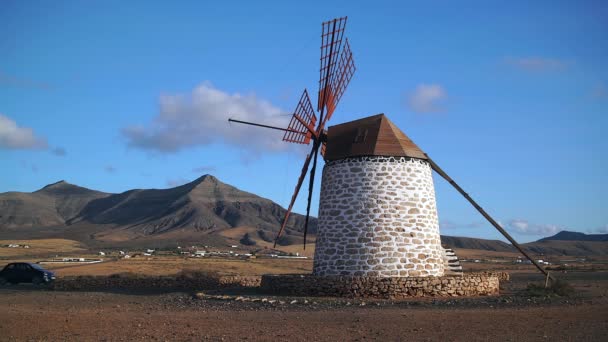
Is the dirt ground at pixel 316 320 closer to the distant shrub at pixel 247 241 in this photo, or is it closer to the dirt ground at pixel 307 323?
the dirt ground at pixel 307 323

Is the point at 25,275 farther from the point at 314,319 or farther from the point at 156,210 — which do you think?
the point at 156,210

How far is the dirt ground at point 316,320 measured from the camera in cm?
1057

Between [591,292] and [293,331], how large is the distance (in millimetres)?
11831

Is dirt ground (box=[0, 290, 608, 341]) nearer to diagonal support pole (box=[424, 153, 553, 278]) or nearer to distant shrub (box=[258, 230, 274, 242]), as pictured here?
diagonal support pole (box=[424, 153, 553, 278])

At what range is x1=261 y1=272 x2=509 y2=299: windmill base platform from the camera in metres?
16.8

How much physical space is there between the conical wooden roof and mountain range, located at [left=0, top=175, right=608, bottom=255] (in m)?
69.5

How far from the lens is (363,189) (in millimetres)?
18719

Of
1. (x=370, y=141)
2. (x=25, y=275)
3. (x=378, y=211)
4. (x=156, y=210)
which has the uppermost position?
(x=156, y=210)

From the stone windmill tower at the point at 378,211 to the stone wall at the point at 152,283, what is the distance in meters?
5.02

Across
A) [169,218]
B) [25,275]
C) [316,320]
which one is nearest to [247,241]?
[169,218]

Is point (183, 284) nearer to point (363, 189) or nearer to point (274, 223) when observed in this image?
point (363, 189)

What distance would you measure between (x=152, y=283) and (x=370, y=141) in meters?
10.7

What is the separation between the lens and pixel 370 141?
63.8 feet

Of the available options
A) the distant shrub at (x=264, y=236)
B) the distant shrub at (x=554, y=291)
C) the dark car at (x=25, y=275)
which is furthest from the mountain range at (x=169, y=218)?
the distant shrub at (x=554, y=291)
